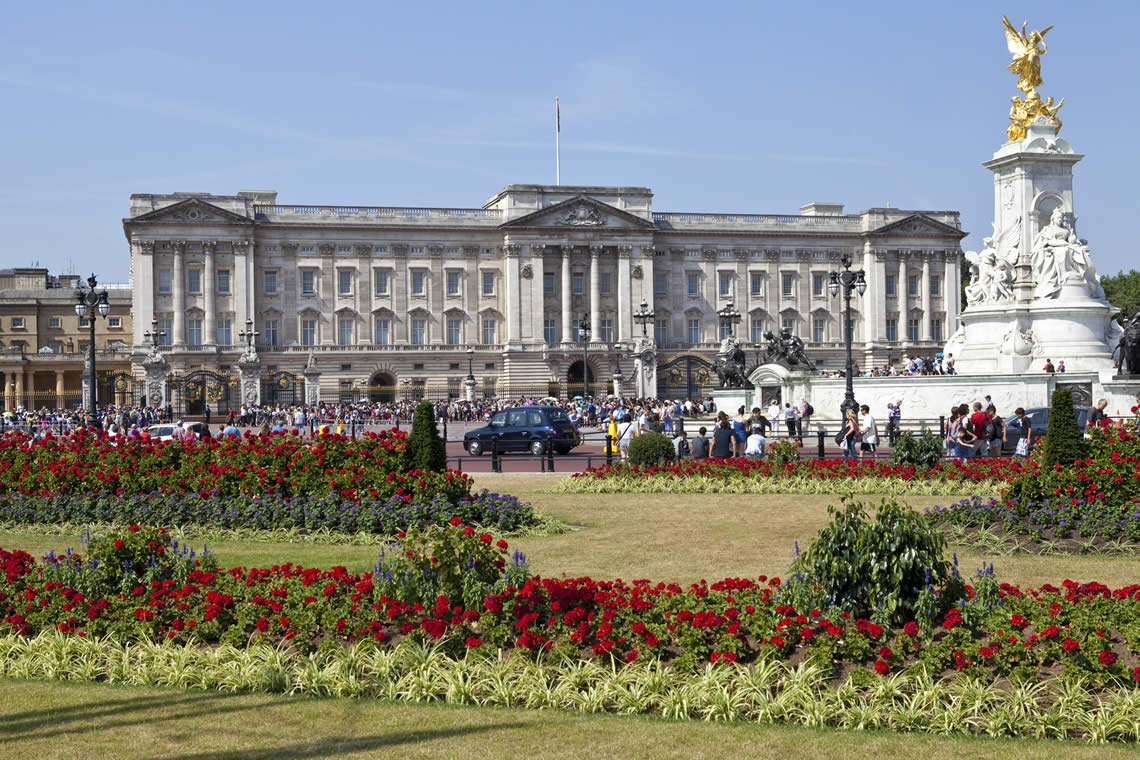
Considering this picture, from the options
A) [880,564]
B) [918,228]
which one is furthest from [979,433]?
[918,228]

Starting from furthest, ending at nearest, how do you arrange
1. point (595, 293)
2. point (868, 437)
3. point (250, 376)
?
point (595, 293) < point (250, 376) < point (868, 437)

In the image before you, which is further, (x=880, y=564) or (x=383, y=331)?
(x=383, y=331)

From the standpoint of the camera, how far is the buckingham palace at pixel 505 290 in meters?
82.0

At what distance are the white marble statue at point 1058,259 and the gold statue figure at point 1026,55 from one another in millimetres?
3596

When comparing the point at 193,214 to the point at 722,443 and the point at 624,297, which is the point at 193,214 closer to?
the point at 624,297

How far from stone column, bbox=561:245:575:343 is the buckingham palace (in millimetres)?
96

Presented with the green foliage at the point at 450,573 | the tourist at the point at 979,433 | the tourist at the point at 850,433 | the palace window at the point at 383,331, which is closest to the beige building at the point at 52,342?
the palace window at the point at 383,331

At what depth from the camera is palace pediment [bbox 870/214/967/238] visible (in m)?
92.2

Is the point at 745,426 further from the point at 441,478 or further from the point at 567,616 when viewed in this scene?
the point at 567,616

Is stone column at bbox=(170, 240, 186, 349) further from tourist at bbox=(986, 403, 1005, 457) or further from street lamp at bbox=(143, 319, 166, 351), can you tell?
tourist at bbox=(986, 403, 1005, 457)

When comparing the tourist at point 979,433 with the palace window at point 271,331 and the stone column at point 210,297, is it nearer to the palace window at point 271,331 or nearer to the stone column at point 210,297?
the stone column at point 210,297

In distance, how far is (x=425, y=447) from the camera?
16.9m

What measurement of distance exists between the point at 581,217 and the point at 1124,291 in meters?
44.1

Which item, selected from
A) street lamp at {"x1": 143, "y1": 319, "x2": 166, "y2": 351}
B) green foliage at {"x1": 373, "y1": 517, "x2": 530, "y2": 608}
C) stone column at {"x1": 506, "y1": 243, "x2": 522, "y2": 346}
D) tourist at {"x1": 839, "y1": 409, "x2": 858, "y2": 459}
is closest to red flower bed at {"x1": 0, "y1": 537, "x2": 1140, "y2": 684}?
green foliage at {"x1": 373, "y1": 517, "x2": 530, "y2": 608}
